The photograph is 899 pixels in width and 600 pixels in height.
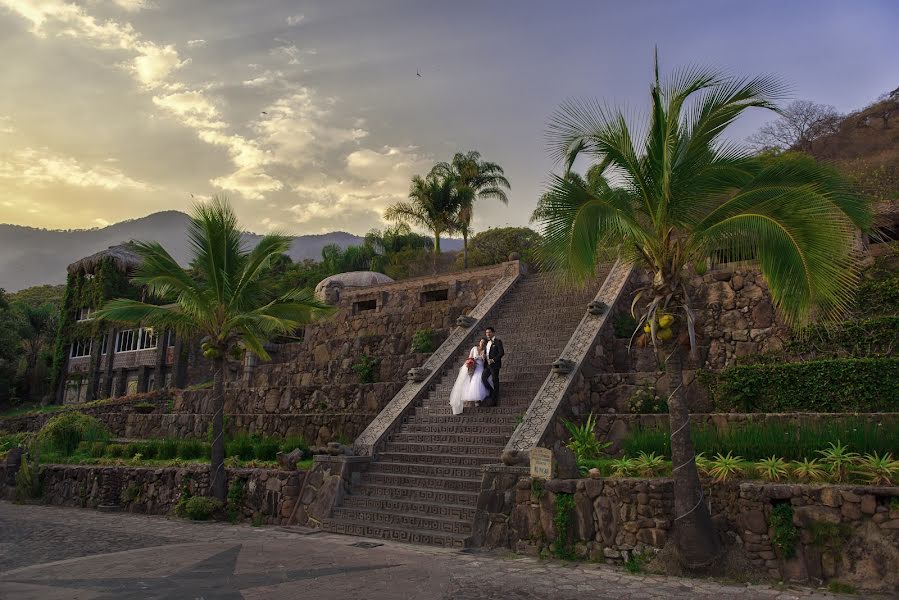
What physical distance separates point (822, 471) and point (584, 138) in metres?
5.20

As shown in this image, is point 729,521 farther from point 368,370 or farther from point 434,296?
point 434,296

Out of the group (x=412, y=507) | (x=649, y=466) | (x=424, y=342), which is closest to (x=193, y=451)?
(x=424, y=342)

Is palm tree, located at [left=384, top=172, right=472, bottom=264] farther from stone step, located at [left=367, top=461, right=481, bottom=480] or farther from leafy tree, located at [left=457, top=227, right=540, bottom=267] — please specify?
stone step, located at [left=367, top=461, right=481, bottom=480]

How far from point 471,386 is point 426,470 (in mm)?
2097

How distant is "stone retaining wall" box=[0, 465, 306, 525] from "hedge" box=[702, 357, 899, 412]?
838cm

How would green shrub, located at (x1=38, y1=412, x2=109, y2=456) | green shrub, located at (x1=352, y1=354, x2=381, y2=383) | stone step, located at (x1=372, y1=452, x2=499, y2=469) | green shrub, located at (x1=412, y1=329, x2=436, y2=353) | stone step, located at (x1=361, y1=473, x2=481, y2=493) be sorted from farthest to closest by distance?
green shrub, located at (x1=352, y1=354, x2=381, y2=383) < green shrub, located at (x1=38, y1=412, x2=109, y2=456) < green shrub, located at (x1=412, y1=329, x2=436, y2=353) < stone step, located at (x1=372, y1=452, x2=499, y2=469) < stone step, located at (x1=361, y1=473, x2=481, y2=493)

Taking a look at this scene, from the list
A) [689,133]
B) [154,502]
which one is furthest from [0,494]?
[689,133]

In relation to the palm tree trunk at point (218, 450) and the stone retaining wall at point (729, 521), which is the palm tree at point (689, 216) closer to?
the stone retaining wall at point (729, 521)

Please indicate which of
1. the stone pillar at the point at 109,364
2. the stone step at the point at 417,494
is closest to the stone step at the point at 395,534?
the stone step at the point at 417,494

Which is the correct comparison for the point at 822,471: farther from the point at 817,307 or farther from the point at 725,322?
the point at 725,322

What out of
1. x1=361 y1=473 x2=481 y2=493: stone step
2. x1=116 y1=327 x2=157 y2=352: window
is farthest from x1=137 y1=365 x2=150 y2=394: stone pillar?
x1=361 y1=473 x2=481 y2=493: stone step

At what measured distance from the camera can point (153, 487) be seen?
1379 centimetres

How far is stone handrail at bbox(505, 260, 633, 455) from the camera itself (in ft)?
33.8

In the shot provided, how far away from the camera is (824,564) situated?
669 cm
